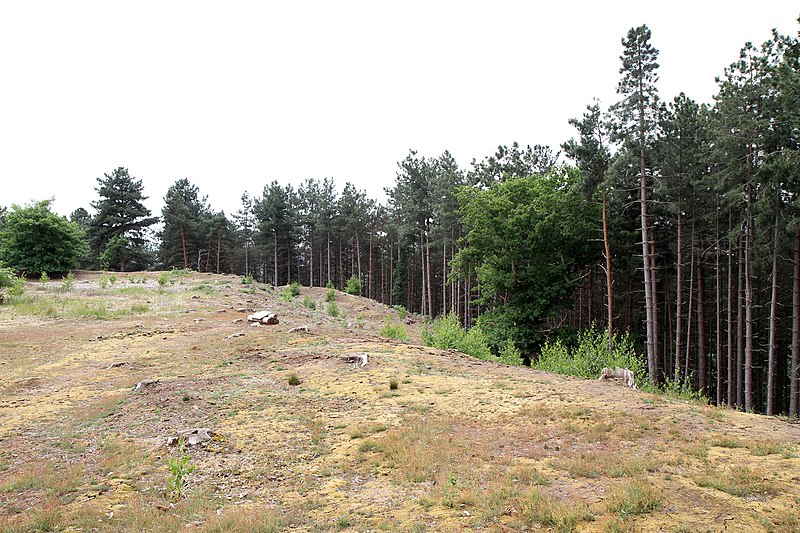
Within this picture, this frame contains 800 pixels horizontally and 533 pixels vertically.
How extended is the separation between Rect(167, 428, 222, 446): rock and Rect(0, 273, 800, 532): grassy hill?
0.56 feet

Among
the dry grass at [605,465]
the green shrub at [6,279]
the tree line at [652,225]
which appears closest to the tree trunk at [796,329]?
the tree line at [652,225]

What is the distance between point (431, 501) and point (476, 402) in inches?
180

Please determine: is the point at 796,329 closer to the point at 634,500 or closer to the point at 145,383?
the point at 634,500

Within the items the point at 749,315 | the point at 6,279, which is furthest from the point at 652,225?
the point at 6,279

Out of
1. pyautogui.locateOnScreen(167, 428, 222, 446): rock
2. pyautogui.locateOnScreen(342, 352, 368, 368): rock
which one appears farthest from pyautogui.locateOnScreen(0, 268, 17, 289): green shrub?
pyautogui.locateOnScreen(167, 428, 222, 446): rock

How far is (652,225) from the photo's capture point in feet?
84.6

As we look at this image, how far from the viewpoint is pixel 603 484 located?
17.5 feet

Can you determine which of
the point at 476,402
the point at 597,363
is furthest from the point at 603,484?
the point at 597,363

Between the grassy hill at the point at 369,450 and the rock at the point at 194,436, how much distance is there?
0.56 ft

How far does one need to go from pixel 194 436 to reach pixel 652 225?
2639 cm

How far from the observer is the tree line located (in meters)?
18.4

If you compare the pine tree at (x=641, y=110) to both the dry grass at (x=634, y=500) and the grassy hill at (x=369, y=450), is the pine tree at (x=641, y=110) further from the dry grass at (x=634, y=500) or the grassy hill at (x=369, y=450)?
the dry grass at (x=634, y=500)

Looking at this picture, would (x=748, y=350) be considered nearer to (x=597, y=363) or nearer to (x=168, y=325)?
(x=597, y=363)

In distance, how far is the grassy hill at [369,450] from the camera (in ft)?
15.9
